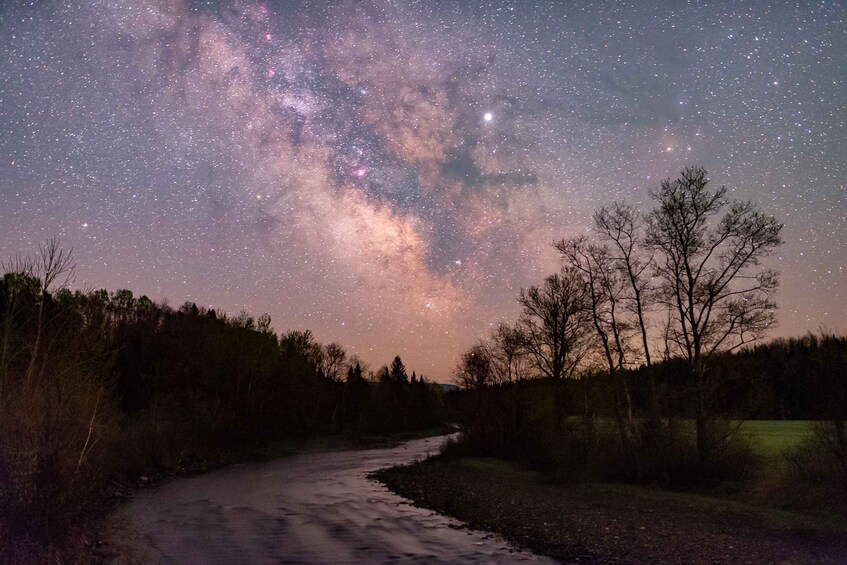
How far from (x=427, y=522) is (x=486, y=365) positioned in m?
25.1

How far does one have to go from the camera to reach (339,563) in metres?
16.7

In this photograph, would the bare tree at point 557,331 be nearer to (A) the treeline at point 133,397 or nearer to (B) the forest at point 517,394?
(B) the forest at point 517,394

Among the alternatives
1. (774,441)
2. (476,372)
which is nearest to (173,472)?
(476,372)

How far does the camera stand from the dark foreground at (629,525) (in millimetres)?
16359

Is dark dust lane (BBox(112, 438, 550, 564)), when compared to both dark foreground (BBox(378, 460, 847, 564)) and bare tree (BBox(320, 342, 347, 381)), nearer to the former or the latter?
dark foreground (BBox(378, 460, 847, 564))

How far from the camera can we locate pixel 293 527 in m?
22.8

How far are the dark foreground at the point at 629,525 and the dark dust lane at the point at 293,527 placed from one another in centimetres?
133

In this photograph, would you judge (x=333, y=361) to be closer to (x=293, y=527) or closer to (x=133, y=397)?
(x=133, y=397)

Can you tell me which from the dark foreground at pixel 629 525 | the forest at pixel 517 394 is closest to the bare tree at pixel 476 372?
the forest at pixel 517 394

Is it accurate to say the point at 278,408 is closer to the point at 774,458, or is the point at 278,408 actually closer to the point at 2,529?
the point at 774,458

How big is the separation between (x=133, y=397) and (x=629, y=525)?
58.0m

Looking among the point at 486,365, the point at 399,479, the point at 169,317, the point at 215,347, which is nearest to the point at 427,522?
the point at 399,479

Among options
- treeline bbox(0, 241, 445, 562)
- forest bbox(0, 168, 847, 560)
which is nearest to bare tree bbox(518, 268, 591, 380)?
forest bbox(0, 168, 847, 560)

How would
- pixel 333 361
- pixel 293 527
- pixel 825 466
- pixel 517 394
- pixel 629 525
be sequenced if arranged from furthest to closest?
pixel 333 361, pixel 517 394, pixel 293 527, pixel 825 466, pixel 629 525
